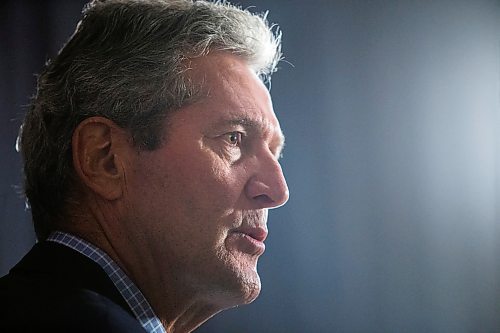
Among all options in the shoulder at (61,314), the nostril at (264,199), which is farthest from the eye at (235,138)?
the shoulder at (61,314)

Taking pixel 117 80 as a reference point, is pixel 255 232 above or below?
below

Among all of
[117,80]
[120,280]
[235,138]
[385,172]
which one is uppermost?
[117,80]

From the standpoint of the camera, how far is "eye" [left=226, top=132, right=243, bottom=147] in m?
1.29

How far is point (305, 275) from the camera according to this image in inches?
87.9

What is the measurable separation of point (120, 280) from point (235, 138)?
1.06ft

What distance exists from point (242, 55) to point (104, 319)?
0.62m

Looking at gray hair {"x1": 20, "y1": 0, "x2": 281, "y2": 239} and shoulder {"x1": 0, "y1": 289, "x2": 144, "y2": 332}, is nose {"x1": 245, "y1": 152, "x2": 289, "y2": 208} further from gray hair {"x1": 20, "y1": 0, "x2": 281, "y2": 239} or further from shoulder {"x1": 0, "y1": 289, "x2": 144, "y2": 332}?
shoulder {"x1": 0, "y1": 289, "x2": 144, "y2": 332}

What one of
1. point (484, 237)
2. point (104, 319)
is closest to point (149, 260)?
point (104, 319)

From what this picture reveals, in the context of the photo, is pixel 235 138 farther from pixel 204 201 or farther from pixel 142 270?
pixel 142 270

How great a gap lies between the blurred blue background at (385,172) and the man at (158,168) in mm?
936

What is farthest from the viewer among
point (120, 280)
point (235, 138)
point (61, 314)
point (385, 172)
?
point (385, 172)

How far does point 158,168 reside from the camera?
49.3 inches

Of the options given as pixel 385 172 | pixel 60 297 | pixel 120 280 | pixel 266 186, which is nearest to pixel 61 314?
pixel 60 297

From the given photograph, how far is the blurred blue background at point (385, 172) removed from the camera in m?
2.17
